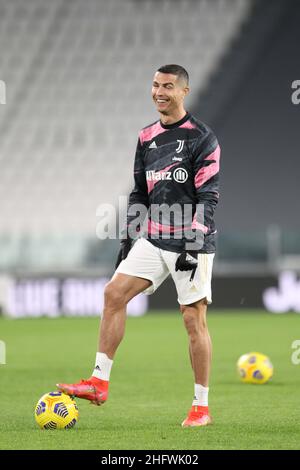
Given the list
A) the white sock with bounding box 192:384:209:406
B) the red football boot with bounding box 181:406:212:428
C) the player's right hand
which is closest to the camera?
the red football boot with bounding box 181:406:212:428

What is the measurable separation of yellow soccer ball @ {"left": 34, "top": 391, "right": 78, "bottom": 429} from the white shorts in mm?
892


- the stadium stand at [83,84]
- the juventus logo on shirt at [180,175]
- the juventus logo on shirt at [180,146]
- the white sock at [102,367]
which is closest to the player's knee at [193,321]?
A: the white sock at [102,367]

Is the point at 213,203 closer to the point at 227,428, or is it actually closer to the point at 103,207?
the point at 227,428

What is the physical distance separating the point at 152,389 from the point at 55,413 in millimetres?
2554

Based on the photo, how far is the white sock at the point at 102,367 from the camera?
252 inches

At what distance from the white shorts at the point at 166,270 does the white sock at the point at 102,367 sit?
19.6 inches

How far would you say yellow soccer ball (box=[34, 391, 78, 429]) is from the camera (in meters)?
6.13

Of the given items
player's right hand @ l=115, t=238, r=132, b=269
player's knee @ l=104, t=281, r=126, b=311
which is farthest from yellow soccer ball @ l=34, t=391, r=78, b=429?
player's right hand @ l=115, t=238, r=132, b=269

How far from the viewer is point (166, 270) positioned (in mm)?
6637

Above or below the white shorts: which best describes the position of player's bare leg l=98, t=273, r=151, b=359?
below

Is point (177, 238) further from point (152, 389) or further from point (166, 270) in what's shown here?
point (152, 389)

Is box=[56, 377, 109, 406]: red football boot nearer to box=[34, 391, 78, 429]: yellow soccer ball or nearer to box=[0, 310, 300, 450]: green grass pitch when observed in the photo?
box=[34, 391, 78, 429]: yellow soccer ball

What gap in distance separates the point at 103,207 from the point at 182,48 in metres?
4.87

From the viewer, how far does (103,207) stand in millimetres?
20688
